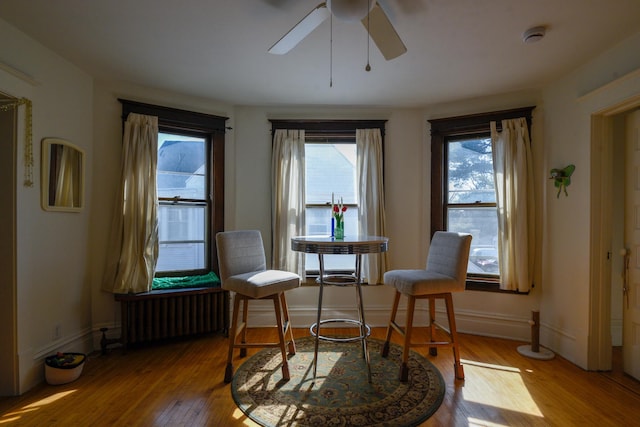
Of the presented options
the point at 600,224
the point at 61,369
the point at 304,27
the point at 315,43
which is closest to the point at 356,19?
the point at 304,27

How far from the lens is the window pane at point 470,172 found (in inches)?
131

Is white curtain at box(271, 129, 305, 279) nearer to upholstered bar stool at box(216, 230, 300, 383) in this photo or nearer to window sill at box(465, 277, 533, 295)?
upholstered bar stool at box(216, 230, 300, 383)

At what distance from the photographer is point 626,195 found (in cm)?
246

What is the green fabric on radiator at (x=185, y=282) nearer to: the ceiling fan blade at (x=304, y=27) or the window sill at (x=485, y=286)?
the ceiling fan blade at (x=304, y=27)

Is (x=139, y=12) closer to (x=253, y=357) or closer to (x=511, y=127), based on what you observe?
(x=253, y=357)

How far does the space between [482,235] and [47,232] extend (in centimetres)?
390

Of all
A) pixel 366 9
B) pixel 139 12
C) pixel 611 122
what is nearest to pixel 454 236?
pixel 611 122

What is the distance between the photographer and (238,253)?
2561mm

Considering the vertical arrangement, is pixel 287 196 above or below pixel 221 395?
above

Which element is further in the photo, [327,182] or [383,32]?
[327,182]

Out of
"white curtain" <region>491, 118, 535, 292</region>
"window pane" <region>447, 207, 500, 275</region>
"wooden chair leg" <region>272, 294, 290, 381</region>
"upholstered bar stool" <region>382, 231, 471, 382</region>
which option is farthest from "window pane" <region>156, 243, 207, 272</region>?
"white curtain" <region>491, 118, 535, 292</region>

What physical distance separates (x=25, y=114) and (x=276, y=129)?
2045mm

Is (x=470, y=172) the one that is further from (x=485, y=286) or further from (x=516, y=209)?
(x=485, y=286)

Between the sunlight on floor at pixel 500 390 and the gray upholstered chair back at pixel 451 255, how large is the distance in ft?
2.32
